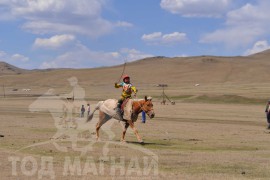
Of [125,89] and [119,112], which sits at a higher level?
[125,89]

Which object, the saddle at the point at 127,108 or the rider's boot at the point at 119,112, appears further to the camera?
the rider's boot at the point at 119,112

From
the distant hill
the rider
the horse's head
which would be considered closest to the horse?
the horse's head

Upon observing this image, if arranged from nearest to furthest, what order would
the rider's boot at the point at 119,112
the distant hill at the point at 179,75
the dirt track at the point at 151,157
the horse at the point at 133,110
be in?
the dirt track at the point at 151,157, the horse at the point at 133,110, the rider's boot at the point at 119,112, the distant hill at the point at 179,75

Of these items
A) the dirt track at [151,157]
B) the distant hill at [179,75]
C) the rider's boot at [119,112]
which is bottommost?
the dirt track at [151,157]

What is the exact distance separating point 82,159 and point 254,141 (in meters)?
10.7

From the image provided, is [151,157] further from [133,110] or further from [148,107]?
[133,110]

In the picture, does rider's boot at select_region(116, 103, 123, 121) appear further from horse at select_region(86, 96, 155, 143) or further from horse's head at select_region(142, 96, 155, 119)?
horse's head at select_region(142, 96, 155, 119)

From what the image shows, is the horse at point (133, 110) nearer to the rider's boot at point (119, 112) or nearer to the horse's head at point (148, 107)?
the horse's head at point (148, 107)

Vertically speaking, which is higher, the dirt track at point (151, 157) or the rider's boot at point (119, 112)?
the rider's boot at point (119, 112)

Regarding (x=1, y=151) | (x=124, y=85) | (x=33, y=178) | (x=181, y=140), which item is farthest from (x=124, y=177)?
(x=181, y=140)

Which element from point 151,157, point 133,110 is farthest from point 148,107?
point 151,157

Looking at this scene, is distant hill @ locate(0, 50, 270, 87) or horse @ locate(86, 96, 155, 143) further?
distant hill @ locate(0, 50, 270, 87)

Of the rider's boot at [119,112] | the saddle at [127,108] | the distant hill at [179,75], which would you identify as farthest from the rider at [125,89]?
the distant hill at [179,75]

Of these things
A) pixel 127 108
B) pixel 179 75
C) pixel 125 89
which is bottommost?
pixel 127 108
